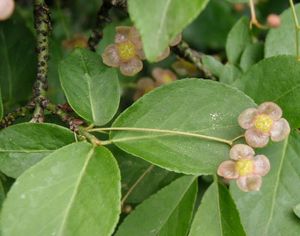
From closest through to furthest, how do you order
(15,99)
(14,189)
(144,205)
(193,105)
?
1. (14,189)
2. (193,105)
3. (144,205)
4. (15,99)

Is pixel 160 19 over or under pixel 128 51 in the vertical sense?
over

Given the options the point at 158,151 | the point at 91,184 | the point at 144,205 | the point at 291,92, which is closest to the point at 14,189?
the point at 91,184

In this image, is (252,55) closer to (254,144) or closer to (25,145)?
(254,144)

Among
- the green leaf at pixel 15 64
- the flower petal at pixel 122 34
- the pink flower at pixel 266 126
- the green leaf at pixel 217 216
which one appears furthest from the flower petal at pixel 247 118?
the green leaf at pixel 15 64

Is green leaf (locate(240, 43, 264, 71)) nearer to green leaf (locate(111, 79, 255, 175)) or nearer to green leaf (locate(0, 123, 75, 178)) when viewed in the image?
green leaf (locate(111, 79, 255, 175))

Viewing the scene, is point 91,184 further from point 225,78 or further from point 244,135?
point 225,78

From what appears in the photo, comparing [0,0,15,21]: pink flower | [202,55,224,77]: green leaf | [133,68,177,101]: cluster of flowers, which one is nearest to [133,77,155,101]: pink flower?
[133,68,177,101]: cluster of flowers

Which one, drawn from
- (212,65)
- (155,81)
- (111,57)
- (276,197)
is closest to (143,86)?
(155,81)
